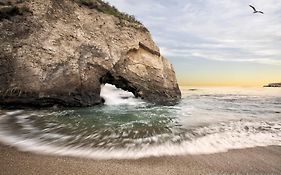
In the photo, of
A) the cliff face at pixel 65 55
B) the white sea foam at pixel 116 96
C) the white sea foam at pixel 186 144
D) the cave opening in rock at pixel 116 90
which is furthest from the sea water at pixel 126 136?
the white sea foam at pixel 116 96

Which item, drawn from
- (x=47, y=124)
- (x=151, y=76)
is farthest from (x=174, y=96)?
(x=47, y=124)

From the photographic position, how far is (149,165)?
17.3ft

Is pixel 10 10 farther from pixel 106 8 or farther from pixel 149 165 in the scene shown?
pixel 149 165

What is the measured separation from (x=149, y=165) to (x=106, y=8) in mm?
15671

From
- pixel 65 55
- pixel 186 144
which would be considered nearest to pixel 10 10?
pixel 65 55

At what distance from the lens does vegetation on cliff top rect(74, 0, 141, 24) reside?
59.3ft

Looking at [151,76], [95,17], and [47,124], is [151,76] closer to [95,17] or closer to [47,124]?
[95,17]

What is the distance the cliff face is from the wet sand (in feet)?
26.8

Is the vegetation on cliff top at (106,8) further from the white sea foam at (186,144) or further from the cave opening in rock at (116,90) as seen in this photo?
the white sea foam at (186,144)

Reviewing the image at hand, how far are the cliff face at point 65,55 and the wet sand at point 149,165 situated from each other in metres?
8.17

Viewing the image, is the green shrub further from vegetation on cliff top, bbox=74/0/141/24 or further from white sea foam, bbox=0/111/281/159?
white sea foam, bbox=0/111/281/159

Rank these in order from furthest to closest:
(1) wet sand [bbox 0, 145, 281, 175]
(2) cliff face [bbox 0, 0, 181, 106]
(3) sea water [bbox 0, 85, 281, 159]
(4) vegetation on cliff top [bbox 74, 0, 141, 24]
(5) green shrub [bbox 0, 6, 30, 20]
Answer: (4) vegetation on cliff top [bbox 74, 0, 141, 24]
(5) green shrub [bbox 0, 6, 30, 20]
(2) cliff face [bbox 0, 0, 181, 106]
(3) sea water [bbox 0, 85, 281, 159]
(1) wet sand [bbox 0, 145, 281, 175]

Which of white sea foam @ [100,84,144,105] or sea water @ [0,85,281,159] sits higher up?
white sea foam @ [100,84,144,105]

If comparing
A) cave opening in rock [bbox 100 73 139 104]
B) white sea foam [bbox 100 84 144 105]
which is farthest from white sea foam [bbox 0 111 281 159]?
white sea foam [bbox 100 84 144 105]
